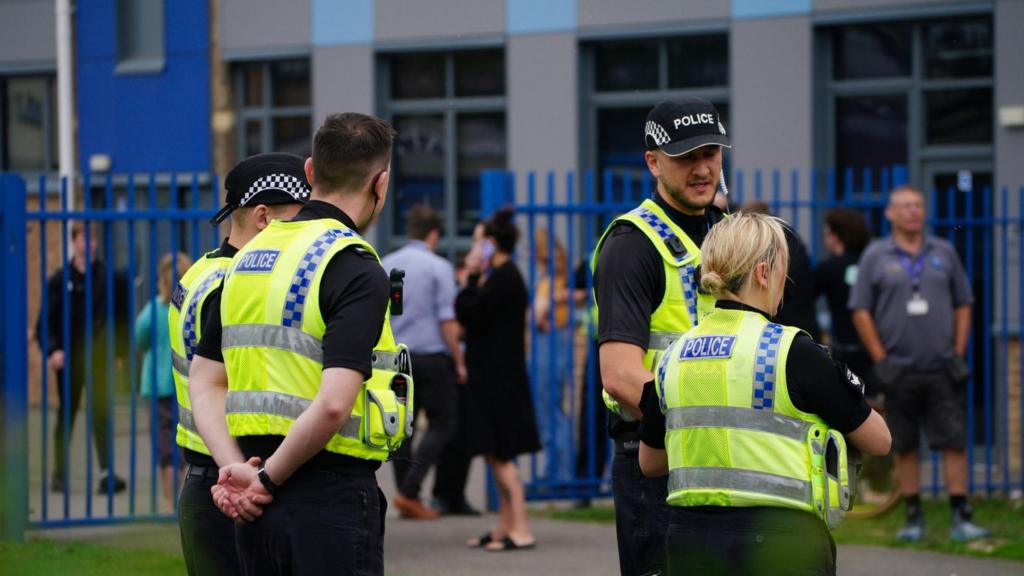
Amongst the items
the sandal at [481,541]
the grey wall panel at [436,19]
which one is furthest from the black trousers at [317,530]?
the grey wall panel at [436,19]

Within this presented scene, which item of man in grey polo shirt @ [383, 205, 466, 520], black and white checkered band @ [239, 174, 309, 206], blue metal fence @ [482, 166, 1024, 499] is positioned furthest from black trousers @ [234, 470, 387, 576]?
man in grey polo shirt @ [383, 205, 466, 520]

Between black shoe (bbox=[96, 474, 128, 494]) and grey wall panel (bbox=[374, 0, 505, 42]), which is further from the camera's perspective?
grey wall panel (bbox=[374, 0, 505, 42])

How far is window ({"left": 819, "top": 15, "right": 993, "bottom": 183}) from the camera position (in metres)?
12.1

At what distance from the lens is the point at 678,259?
413 cm

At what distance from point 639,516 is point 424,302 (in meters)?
5.51

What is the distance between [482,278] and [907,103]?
16.3 feet

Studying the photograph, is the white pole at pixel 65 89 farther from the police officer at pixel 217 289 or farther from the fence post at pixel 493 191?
the police officer at pixel 217 289

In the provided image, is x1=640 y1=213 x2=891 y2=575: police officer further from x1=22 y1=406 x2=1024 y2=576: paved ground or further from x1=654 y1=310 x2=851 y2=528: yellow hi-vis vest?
x1=22 y1=406 x2=1024 y2=576: paved ground

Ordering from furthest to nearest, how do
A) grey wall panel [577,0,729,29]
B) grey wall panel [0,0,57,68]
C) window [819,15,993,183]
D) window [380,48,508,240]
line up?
1. grey wall panel [0,0,57,68]
2. window [380,48,508,240]
3. grey wall panel [577,0,729,29]
4. window [819,15,993,183]

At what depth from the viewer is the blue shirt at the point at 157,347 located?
931 cm

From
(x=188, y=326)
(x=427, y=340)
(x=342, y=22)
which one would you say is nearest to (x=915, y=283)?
(x=427, y=340)

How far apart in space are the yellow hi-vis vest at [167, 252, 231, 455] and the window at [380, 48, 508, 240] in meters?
9.84

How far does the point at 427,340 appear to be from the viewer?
379 inches

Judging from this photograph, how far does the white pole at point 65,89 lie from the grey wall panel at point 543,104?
5.32 meters
